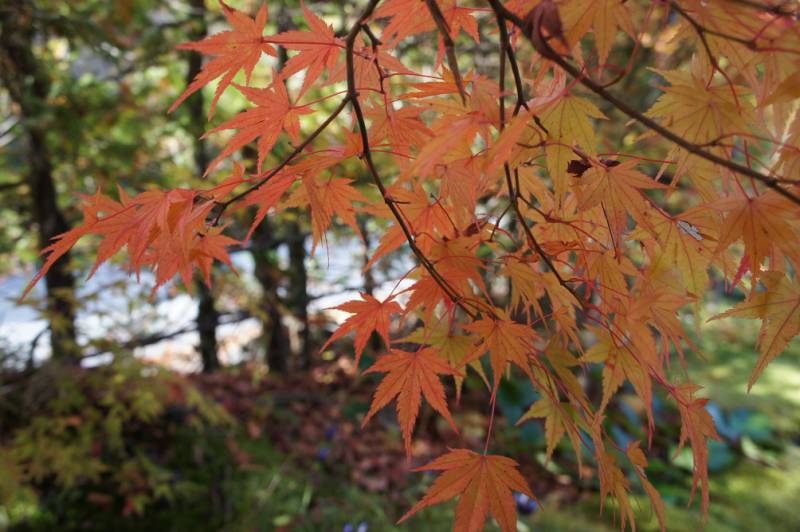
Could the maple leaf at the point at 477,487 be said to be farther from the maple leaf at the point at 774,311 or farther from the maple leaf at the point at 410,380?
the maple leaf at the point at 774,311

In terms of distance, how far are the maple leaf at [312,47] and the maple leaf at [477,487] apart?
375 mm

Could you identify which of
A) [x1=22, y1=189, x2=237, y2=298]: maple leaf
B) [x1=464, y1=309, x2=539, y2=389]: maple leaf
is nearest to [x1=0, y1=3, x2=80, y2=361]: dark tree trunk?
[x1=22, y1=189, x2=237, y2=298]: maple leaf

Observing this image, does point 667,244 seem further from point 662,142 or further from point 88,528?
point 662,142

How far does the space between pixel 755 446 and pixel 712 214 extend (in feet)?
9.92

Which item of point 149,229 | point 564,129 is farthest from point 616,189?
point 149,229

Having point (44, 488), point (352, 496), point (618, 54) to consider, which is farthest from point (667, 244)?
point (618, 54)

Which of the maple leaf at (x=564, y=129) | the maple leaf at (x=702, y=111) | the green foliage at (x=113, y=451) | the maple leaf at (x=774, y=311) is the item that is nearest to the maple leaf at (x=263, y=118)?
the maple leaf at (x=564, y=129)

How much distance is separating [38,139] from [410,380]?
242 cm

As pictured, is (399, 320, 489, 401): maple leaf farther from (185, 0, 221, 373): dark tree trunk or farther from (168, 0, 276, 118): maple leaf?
(185, 0, 221, 373): dark tree trunk

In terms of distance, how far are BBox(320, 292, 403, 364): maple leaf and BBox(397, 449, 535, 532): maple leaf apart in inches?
5.5

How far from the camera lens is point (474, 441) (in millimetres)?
2605

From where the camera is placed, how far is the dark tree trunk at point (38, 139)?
6.89 feet

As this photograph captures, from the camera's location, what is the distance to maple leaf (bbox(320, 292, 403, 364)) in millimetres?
581

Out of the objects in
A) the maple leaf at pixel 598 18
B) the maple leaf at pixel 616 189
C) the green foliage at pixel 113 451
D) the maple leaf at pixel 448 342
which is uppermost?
the maple leaf at pixel 598 18
